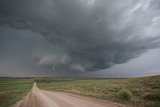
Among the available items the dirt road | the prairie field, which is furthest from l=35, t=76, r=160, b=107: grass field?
the dirt road

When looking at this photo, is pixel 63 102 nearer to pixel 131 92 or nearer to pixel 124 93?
pixel 124 93

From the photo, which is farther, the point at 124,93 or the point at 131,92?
the point at 131,92

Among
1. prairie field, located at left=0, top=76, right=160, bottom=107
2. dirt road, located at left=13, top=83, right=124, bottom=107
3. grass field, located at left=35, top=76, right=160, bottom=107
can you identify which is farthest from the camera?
prairie field, located at left=0, top=76, right=160, bottom=107

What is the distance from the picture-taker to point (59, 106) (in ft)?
64.3

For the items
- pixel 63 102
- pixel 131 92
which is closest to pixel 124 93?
pixel 131 92

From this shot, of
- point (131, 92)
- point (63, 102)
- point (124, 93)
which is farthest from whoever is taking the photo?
point (131, 92)

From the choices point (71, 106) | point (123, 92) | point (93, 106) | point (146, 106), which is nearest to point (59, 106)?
point (71, 106)

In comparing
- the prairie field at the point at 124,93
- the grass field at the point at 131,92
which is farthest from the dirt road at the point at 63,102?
the grass field at the point at 131,92

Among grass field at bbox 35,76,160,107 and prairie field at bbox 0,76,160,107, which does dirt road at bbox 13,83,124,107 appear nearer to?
prairie field at bbox 0,76,160,107

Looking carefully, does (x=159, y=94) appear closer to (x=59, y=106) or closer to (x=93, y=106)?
(x=93, y=106)

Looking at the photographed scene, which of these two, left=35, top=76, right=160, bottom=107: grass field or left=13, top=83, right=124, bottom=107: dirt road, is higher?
left=35, top=76, right=160, bottom=107: grass field

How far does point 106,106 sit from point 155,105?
13.6 ft

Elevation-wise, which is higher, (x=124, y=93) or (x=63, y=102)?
(x=124, y=93)

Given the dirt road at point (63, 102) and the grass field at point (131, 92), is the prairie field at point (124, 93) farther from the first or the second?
the dirt road at point (63, 102)
